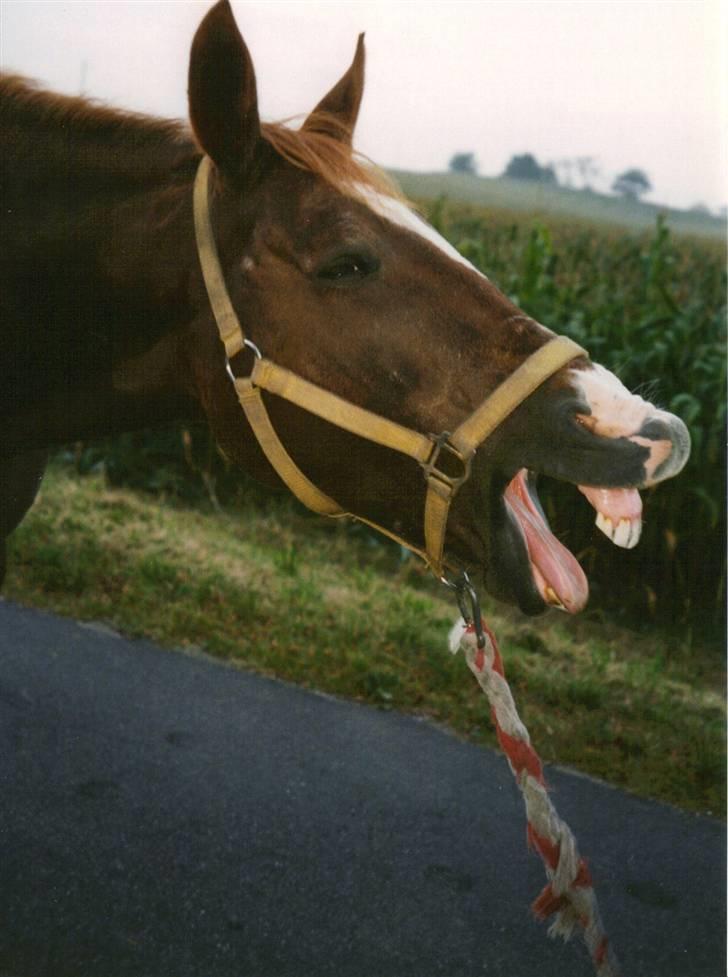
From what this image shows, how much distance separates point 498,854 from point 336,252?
1.72 metres

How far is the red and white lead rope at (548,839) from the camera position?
1.71 meters

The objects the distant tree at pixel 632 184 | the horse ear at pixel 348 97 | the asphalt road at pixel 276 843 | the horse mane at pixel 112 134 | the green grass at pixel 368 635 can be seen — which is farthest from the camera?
the distant tree at pixel 632 184

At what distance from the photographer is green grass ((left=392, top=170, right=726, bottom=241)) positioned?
4.70 meters

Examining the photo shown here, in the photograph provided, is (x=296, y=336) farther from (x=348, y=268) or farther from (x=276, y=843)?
(x=276, y=843)

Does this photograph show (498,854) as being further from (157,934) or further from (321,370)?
(321,370)

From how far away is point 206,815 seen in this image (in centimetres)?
262

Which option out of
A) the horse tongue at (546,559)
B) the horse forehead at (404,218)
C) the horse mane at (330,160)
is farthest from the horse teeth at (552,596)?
the horse mane at (330,160)

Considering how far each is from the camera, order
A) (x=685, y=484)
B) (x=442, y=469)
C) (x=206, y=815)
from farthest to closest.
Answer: (x=685, y=484) → (x=206, y=815) → (x=442, y=469)

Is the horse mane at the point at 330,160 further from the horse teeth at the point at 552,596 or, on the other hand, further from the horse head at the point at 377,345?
the horse teeth at the point at 552,596

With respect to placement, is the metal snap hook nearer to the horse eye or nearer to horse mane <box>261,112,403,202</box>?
the horse eye

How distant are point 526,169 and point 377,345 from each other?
3204 millimetres

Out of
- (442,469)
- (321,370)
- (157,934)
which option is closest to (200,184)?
(321,370)

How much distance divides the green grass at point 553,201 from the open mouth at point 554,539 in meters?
2.96

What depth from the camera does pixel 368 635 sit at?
12.3 ft
